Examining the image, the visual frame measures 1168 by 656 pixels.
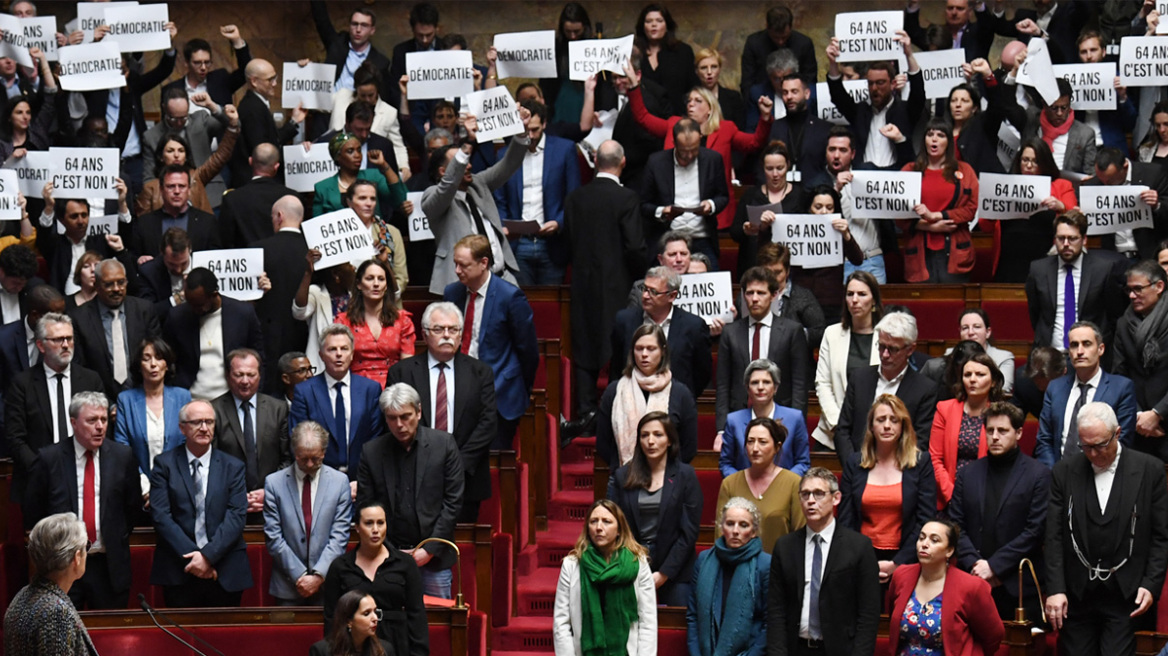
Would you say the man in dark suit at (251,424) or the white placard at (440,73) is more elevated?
the white placard at (440,73)

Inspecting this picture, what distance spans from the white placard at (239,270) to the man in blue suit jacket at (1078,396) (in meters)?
3.65

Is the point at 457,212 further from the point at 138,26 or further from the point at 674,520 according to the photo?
the point at 138,26

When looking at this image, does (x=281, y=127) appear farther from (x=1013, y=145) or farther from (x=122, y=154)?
(x=1013, y=145)

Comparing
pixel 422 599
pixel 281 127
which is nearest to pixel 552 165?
pixel 281 127

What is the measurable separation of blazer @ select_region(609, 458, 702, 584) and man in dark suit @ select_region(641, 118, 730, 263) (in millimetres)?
2531

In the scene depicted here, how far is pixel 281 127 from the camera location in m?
11.8

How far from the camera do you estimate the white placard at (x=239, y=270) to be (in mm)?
9156

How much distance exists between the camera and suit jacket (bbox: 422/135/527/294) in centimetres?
955

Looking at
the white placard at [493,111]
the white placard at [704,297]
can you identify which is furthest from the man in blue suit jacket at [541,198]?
the white placard at [704,297]

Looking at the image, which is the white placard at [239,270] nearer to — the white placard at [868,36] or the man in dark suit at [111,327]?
the man in dark suit at [111,327]

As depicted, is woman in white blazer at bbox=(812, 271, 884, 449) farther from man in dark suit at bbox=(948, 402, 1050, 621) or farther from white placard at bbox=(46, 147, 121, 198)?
white placard at bbox=(46, 147, 121, 198)

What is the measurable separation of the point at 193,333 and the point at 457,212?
1.55m

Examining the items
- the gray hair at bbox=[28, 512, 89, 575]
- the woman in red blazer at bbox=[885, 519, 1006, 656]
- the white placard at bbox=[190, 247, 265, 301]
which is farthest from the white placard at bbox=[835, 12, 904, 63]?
the gray hair at bbox=[28, 512, 89, 575]

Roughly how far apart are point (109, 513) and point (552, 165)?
3.39 m
